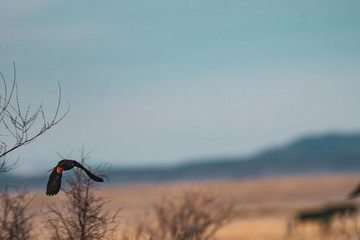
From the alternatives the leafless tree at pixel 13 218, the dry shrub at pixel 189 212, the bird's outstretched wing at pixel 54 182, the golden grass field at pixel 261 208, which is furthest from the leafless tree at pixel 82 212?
the dry shrub at pixel 189 212

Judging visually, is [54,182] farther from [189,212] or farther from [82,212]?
[189,212]

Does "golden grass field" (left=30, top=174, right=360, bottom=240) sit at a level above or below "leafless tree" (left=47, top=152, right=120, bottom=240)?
above

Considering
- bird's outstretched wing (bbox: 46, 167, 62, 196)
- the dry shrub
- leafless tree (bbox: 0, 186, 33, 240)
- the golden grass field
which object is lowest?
bird's outstretched wing (bbox: 46, 167, 62, 196)

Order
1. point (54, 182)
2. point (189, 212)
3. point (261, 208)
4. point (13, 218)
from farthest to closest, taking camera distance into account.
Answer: point (261, 208), point (189, 212), point (13, 218), point (54, 182)

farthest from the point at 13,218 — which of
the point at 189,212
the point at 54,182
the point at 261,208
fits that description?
the point at 261,208

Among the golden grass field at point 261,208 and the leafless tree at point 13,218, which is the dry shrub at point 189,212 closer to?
the golden grass field at point 261,208

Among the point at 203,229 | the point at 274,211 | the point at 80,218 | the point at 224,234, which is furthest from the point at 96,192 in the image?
the point at 274,211

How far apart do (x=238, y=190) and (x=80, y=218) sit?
8014cm

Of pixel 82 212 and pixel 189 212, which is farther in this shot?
pixel 189 212

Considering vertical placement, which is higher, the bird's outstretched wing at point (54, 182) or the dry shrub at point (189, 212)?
the dry shrub at point (189, 212)

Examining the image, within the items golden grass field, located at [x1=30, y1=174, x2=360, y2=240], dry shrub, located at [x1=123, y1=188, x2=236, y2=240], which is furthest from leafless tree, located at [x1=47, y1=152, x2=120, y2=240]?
dry shrub, located at [x1=123, y1=188, x2=236, y2=240]

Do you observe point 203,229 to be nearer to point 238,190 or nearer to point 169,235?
point 169,235

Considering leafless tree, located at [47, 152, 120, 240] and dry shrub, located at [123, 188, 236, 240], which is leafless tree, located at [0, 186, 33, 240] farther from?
dry shrub, located at [123, 188, 236, 240]

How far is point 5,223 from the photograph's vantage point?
12.6 meters
